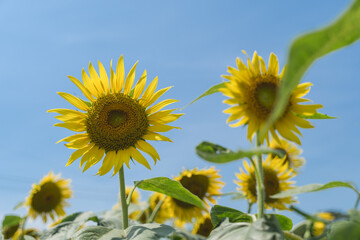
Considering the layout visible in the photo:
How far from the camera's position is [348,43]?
0.95 metres

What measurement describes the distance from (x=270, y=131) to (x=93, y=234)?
37.5 inches

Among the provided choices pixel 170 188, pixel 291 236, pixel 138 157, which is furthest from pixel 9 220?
pixel 291 236

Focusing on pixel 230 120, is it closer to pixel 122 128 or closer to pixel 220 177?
pixel 122 128

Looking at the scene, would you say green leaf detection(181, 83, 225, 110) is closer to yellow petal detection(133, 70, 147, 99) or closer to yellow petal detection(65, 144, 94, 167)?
yellow petal detection(133, 70, 147, 99)

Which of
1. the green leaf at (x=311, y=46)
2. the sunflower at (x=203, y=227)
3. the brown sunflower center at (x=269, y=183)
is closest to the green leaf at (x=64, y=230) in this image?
the sunflower at (x=203, y=227)

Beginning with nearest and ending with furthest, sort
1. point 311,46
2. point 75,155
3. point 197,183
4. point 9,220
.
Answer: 1. point 311,46
2. point 75,155
3. point 9,220
4. point 197,183

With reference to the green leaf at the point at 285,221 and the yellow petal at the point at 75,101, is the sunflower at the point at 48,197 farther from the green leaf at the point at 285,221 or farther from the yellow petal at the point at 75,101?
the green leaf at the point at 285,221

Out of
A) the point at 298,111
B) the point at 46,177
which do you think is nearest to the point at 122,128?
the point at 298,111

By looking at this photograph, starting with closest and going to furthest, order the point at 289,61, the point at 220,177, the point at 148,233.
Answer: the point at 289,61
the point at 148,233
the point at 220,177

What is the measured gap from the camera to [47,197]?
455 cm

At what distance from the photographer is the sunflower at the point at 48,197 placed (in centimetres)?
447

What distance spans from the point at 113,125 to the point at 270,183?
5.81 feet

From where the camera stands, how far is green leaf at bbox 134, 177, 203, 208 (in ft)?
5.91

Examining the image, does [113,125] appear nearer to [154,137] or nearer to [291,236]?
[154,137]
